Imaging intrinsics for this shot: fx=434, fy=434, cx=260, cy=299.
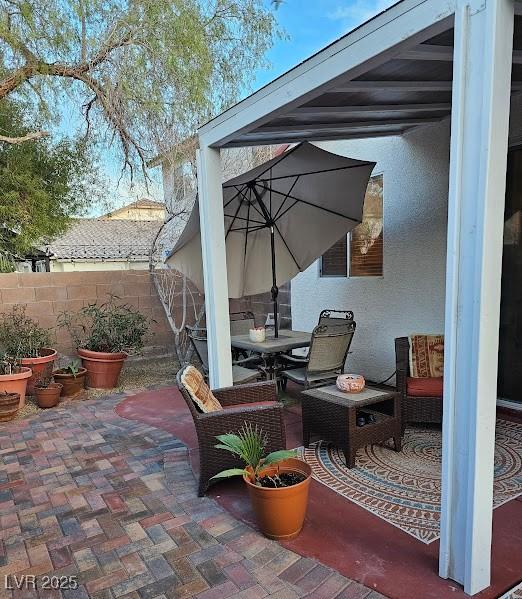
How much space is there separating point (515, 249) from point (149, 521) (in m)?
3.83

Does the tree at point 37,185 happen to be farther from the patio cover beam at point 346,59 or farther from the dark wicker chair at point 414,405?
the dark wicker chair at point 414,405

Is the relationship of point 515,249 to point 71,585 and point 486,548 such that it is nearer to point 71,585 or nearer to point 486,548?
point 486,548

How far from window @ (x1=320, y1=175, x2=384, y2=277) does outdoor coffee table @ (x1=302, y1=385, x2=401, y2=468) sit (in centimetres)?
235

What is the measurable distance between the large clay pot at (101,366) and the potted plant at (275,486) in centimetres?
361

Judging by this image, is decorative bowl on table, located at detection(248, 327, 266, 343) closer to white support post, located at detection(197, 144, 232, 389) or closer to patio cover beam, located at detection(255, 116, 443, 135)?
white support post, located at detection(197, 144, 232, 389)

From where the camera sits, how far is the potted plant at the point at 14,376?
4.75 meters

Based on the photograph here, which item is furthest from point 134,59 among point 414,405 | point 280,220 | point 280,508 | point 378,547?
point 378,547

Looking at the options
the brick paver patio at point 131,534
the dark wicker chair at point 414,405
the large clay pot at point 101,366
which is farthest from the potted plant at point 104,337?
the dark wicker chair at point 414,405

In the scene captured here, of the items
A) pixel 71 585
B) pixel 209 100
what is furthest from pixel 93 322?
pixel 71 585

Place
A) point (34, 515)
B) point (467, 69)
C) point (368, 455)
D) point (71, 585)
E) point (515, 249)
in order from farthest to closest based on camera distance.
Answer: point (515, 249), point (368, 455), point (34, 515), point (71, 585), point (467, 69)

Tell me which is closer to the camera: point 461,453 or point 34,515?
point 461,453

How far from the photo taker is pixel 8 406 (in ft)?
14.9

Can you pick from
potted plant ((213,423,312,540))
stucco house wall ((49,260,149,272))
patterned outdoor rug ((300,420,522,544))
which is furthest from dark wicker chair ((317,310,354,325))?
stucco house wall ((49,260,149,272))

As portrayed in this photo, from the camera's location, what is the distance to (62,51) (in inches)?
219
